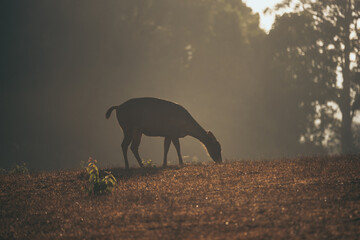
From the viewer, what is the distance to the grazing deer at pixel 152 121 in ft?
49.3

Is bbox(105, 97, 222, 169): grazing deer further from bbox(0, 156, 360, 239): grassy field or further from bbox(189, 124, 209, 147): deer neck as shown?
bbox(0, 156, 360, 239): grassy field

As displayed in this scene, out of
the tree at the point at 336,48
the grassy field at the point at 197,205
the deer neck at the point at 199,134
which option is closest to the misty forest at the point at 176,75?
the tree at the point at 336,48

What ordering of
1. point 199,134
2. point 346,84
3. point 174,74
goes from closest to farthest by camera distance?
point 199,134 → point 346,84 → point 174,74

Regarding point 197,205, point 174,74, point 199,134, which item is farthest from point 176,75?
point 197,205

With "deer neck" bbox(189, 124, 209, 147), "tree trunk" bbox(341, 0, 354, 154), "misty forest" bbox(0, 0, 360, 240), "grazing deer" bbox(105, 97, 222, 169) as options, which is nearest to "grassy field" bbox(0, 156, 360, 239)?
"grazing deer" bbox(105, 97, 222, 169)

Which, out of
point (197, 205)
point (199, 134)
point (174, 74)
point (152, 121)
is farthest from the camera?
point (174, 74)

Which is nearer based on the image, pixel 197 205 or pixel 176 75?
pixel 197 205

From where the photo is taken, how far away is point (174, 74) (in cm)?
3878

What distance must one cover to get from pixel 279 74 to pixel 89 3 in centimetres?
1620

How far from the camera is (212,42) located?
131ft

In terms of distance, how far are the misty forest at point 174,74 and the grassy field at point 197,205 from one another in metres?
22.6

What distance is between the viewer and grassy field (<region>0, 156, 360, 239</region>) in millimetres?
7027

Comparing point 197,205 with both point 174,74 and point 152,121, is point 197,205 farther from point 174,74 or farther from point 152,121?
point 174,74

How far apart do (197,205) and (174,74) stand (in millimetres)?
30695
